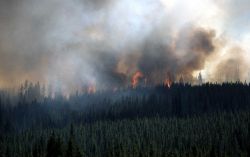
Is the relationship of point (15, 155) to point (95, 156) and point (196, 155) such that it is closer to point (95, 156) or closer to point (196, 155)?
point (95, 156)

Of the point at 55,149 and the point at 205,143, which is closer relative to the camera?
the point at 55,149

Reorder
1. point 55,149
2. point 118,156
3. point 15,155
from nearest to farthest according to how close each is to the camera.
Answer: point 55,149
point 118,156
point 15,155

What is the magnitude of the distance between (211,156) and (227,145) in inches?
2268

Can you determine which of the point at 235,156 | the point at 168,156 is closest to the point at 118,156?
Answer: the point at 168,156

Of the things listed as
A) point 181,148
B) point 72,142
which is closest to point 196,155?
point 181,148

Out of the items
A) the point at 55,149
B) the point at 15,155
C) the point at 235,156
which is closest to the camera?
the point at 55,149

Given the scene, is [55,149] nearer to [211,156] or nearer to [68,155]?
[68,155]

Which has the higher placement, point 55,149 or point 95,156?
point 55,149

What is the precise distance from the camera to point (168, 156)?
140m

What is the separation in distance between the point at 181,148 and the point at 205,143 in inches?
576

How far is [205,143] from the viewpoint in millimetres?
199375

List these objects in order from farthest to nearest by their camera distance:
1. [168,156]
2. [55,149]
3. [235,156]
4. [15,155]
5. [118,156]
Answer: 1. [15,155]
2. [235,156]
3. [118,156]
4. [168,156]
5. [55,149]

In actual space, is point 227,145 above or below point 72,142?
below

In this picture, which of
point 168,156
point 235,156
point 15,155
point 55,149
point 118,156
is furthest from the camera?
point 15,155
